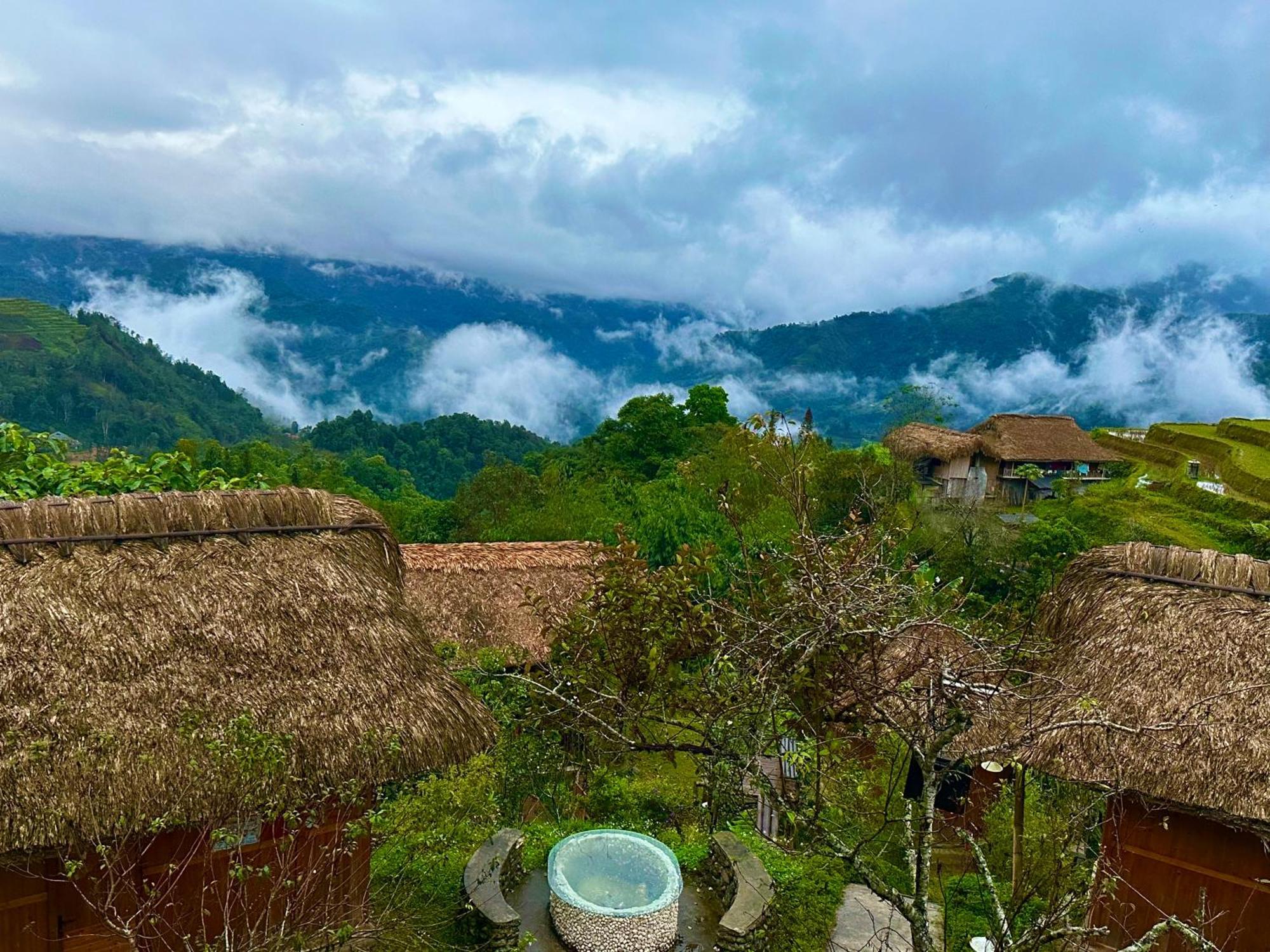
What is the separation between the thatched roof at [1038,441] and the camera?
3953cm

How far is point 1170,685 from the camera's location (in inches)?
331

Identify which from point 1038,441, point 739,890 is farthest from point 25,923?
point 1038,441

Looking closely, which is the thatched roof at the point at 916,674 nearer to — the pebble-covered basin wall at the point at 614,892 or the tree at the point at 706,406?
the pebble-covered basin wall at the point at 614,892

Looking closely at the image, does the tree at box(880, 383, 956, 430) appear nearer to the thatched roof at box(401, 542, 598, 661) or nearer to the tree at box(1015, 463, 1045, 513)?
the tree at box(1015, 463, 1045, 513)

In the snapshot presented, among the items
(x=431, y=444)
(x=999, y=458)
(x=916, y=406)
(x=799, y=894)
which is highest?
(x=916, y=406)

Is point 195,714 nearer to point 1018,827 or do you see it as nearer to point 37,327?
point 1018,827

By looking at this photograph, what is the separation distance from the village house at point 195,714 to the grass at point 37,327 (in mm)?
95781

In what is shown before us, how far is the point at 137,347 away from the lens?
90188mm

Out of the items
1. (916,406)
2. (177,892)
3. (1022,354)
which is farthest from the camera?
(1022,354)

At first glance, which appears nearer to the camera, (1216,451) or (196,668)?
(196,668)

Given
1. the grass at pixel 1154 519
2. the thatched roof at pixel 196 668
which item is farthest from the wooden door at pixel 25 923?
the grass at pixel 1154 519

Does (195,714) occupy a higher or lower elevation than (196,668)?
lower

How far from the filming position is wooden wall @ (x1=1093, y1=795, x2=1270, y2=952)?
27.7 feet

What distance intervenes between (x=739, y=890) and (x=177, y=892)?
251 inches
